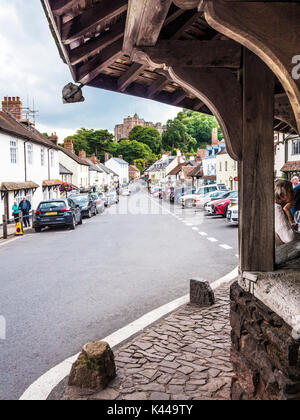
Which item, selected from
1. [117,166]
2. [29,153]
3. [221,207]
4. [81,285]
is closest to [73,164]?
[29,153]

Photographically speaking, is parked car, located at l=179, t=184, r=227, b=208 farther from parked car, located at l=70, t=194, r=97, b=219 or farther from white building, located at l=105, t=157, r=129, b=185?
white building, located at l=105, t=157, r=129, b=185

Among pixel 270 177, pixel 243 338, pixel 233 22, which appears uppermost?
pixel 233 22

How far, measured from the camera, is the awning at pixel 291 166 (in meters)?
27.0

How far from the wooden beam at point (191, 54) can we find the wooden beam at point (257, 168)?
57cm

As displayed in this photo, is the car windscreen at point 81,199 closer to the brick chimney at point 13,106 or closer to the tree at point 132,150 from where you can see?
the brick chimney at point 13,106

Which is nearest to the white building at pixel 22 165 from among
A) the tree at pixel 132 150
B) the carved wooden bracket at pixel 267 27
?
the carved wooden bracket at pixel 267 27

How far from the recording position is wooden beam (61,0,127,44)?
332 cm

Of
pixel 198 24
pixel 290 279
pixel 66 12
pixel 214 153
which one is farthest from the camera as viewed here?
pixel 214 153

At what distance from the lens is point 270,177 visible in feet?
10.6

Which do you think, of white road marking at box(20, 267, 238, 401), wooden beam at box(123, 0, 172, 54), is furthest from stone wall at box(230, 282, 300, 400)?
wooden beam at box(123, 0, 172, 54)

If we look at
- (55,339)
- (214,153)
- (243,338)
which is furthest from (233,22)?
(214,153)

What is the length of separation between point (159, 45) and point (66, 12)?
3.37 ft

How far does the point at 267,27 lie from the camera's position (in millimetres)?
2252

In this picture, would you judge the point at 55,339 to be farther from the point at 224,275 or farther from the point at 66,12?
the point at 224,275
